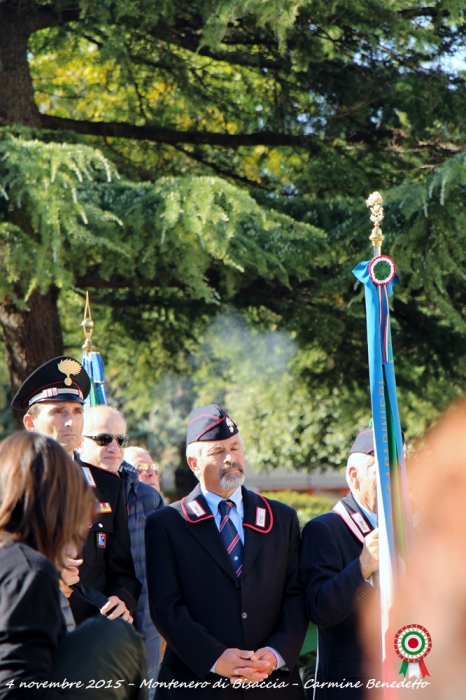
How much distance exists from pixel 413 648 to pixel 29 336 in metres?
5.30

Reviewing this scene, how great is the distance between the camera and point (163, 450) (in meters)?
37.4

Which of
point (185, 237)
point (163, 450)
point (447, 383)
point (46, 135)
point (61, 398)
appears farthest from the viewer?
point (163, 450)

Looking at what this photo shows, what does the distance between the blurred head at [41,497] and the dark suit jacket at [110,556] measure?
5.28 ft

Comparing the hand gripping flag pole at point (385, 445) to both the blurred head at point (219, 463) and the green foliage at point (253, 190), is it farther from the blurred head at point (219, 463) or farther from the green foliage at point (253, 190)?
the green foliage at point (253, 190)

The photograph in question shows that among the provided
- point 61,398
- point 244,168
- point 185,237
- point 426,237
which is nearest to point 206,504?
point 61,398

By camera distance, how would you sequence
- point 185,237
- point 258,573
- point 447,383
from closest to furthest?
point 258,573 < point 185,237 < point 447,383

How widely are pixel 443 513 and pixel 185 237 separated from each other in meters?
3.63

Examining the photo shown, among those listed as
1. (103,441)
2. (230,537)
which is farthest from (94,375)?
(230,537)

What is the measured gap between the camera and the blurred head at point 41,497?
2.44m

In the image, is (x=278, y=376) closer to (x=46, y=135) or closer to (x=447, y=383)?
(x=447, y=383)

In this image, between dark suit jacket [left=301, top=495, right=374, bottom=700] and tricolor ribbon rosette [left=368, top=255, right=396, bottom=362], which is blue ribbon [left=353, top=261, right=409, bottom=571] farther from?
dark suit jacket [left=301, top=495, right=374, bottom=700]

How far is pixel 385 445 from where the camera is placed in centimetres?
396

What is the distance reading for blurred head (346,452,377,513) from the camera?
407cm

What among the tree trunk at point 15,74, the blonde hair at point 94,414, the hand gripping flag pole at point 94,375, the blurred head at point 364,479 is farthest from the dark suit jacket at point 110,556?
the tree trunk at point 15,74
